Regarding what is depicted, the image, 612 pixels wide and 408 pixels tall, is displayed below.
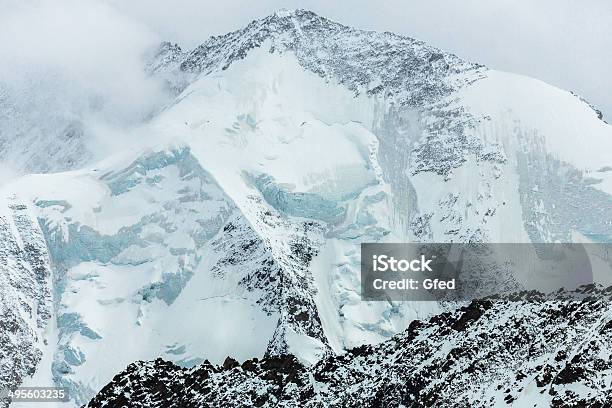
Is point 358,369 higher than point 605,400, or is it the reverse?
point 605,400

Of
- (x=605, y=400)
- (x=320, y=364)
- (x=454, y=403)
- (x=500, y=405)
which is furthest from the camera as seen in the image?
(x=320, y=364)

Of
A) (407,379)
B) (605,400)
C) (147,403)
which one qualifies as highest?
(605,400)

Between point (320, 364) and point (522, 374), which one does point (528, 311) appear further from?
point (320, 364)

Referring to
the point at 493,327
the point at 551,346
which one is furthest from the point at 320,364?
the point at 551,346

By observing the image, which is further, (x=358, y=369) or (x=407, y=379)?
(x=358, y=369)

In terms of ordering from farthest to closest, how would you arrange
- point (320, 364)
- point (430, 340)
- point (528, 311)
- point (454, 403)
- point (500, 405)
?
1. point (320, 364)
2. point (430, 340)
3. point (528, 311)
4. point (454, 403)
5. point (500, 405)

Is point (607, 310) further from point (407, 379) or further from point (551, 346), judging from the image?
point (407, 379)
